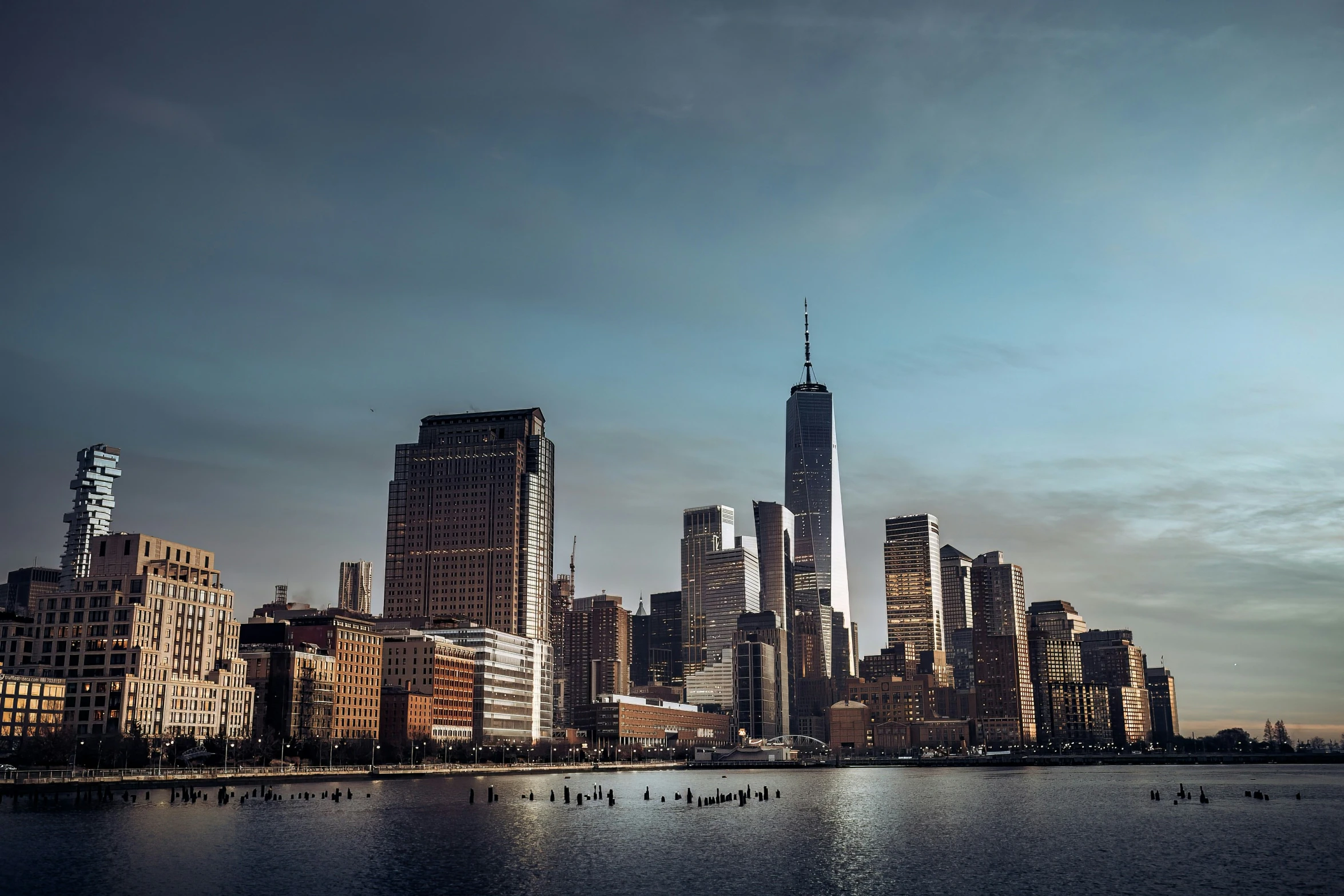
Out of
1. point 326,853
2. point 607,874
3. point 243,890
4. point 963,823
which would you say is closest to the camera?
point 243,890

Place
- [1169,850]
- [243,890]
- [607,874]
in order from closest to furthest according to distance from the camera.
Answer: [243,890]
[607,874]
[1169,850]

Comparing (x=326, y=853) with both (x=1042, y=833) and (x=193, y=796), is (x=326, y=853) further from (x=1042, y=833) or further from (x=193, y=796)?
(x=1042, y=833)

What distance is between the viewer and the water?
97125 mm

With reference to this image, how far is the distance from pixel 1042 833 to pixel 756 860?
45618 mm

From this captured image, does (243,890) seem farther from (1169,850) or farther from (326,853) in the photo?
(1169,850)

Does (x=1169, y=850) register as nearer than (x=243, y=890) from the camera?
No

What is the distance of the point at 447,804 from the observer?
17838 centimetres

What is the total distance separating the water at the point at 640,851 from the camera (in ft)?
319

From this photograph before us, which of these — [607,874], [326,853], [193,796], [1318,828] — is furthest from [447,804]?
[1318,828]

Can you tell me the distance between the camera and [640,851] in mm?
121688

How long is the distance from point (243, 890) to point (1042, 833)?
302 feet

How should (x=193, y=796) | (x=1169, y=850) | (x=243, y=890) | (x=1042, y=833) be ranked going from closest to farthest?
1. (x=243, y=890)
2. (x=1169, y=850)
3. (x=1042, y=833)
4. (x=193, y=796)

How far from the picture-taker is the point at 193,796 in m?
169

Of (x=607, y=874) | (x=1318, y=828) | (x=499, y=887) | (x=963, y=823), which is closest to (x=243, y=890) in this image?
(x=499, y=887)
